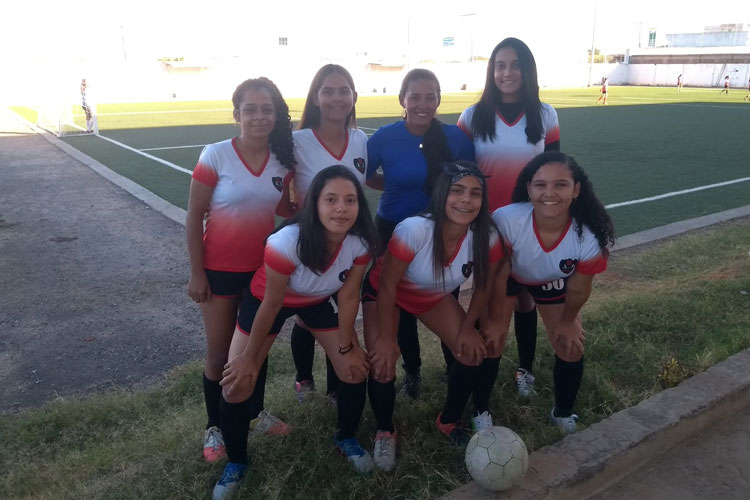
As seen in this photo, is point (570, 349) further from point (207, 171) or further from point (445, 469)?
point (207, 171)

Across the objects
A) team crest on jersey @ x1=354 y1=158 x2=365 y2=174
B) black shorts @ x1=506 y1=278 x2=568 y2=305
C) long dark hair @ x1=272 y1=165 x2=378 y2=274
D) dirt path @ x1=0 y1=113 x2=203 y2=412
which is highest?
team crest on jersey @ x1=354 y1=158 x2=365 y2=174

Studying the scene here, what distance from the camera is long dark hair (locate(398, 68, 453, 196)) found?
315 cm

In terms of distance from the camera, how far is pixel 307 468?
2.78m

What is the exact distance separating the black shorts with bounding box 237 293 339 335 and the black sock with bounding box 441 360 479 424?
25.7 inches

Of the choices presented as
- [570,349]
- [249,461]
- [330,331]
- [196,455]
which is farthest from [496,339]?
[196,455]

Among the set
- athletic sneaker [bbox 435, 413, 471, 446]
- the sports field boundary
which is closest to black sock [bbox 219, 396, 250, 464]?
athletic sneaker [bbox 435, 413, 471, 446]

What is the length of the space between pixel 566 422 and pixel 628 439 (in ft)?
1.03

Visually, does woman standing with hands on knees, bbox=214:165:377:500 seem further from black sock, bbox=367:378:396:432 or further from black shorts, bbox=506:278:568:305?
black shorts, bbox=506:278:568:305

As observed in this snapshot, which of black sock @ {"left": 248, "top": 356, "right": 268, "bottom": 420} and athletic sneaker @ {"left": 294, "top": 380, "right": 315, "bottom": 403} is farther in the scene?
athletic sneaker @ {"left": 294, "top": 380, "right": 315, "bottom": 403}

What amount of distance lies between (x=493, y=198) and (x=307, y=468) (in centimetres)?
176

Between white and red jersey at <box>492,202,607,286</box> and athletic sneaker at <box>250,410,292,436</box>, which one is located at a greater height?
white and red jersey at <box>492,202,607,286</box>

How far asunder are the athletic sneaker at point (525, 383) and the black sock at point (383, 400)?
0.92 metres

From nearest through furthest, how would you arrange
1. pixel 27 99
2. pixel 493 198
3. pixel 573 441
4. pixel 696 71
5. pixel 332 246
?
pixel 332 246 → pixel 573 441 → pixel 493 198 → pixel 27 99 → pixel 696 71

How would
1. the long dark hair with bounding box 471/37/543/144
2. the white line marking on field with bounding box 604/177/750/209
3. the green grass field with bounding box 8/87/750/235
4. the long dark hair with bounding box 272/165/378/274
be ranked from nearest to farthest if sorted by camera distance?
the long dark hair with bounding box 272/165/378/274
the long dark hair with bounding box 471/37/543/144
the white line marking on field with bounding box 604/177/750/209
the green grass field with bounding box 8/87/750/235
